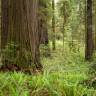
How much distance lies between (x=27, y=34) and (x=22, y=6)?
0.68 metres

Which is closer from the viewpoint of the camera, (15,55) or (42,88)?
(42,88)

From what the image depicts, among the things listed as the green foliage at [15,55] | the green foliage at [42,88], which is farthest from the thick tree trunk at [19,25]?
the green foliage at [42,88]

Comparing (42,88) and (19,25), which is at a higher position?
(19,25)

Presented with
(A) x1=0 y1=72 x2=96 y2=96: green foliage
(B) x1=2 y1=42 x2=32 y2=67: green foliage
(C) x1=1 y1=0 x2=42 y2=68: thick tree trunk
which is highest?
(C) x1=1 y1=0 x2=42 y2=68: thick tree trunk

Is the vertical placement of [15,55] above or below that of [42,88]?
above

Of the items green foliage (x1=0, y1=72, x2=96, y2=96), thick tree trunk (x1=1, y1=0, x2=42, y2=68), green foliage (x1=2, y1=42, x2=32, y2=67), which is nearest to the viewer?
green foliage (x1=0, y1=72, x2=96, y2=96)

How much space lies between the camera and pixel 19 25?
675 cm

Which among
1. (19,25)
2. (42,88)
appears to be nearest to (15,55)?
(19,25)

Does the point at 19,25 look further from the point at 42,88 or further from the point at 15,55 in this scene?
the point at 42,88

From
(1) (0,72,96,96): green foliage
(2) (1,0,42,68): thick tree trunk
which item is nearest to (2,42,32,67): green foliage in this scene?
(2) (1,0,42,68): thick tree trunk

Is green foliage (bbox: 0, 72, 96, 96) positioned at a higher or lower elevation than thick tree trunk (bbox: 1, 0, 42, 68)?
lower

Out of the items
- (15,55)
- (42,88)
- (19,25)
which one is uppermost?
(19,25)

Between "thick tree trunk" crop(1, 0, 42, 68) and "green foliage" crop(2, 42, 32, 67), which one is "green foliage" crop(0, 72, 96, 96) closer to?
"green foliage" crop(2, 42, 32, 67)

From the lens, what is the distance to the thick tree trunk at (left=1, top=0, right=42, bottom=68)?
674cm
